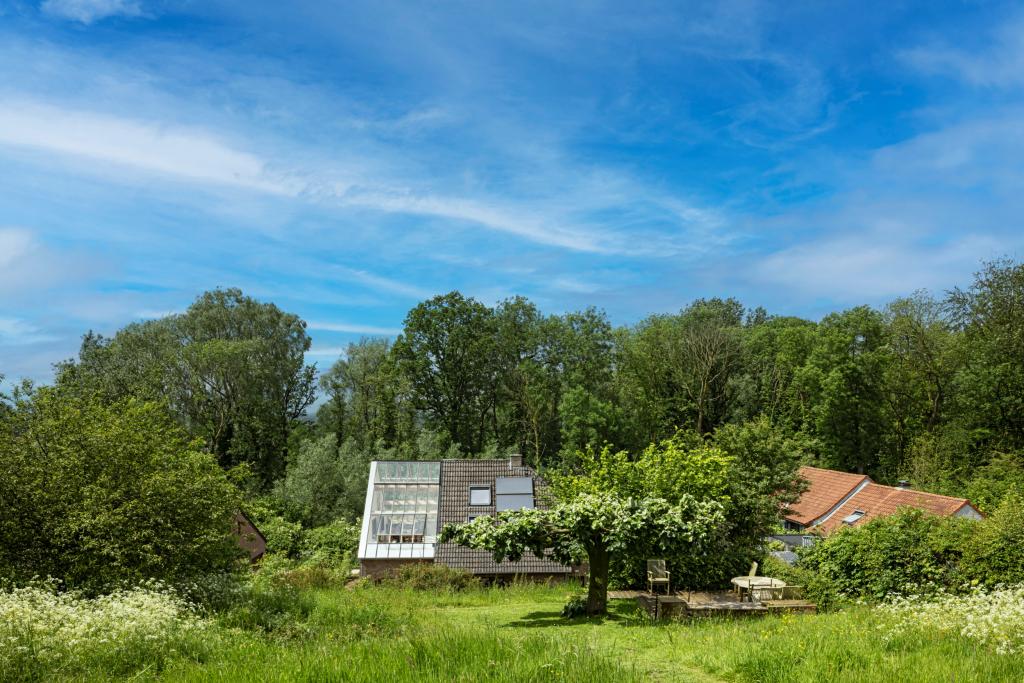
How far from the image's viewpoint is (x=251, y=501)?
123 ft

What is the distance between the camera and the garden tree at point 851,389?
1747 inches

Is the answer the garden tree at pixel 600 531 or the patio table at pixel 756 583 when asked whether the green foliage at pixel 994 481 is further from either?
the garden tree at pixel 600 531

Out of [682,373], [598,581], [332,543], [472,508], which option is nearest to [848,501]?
[682,373]

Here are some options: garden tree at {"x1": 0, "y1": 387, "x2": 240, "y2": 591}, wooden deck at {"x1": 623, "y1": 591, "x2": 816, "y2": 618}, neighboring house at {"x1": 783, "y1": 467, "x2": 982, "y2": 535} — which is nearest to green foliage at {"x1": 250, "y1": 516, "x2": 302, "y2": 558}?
garden tree at {"x1": 0, "y1": 387, "x2": 240, "y2": 591}

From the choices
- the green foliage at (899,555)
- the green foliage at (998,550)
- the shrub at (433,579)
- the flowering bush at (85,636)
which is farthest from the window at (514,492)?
the flowering bush at (85,636)

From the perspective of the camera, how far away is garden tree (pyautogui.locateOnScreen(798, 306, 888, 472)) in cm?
4438

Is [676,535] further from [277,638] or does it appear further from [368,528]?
[368,528]

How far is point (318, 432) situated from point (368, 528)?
22.8 metres

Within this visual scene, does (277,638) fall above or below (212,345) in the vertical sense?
below

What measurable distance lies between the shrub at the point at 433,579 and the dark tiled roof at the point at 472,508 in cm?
163

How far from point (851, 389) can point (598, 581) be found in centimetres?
3583

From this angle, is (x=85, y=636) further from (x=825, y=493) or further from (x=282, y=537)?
(x=825, y=493)

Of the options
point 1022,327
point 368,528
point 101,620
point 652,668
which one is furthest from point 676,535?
point 1022,327

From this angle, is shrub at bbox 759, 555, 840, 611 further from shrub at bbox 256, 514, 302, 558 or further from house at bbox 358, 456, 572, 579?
shrub at bbox 256, 514, 302, 558
